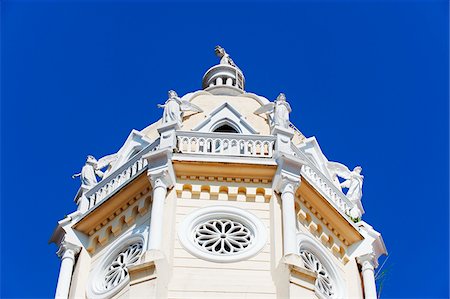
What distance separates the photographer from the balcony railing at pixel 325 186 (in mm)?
24672

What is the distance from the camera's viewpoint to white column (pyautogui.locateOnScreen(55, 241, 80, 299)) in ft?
75.6

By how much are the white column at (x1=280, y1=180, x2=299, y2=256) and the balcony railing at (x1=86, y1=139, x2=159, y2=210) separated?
12.5 feet

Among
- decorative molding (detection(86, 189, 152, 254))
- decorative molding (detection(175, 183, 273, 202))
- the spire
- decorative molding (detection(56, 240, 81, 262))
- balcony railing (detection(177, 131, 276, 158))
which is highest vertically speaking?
the spire

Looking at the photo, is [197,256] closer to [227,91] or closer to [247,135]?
[247,135]

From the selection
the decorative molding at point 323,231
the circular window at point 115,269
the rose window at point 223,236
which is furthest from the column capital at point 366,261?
the circular window at point 115,269

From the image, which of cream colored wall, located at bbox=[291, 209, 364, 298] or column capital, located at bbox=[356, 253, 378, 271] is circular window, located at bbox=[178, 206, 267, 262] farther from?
column capital, located at bbox=[356, 253, 378, 271]

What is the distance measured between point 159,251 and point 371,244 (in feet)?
21.2

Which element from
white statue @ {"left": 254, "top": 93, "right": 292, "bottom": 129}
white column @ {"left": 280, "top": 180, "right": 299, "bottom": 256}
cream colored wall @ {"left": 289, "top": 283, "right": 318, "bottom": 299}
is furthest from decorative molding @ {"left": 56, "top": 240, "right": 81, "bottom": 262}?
cream colored wall @ {"left": 289, "top": 283, "right": 318, "bottom": 299}

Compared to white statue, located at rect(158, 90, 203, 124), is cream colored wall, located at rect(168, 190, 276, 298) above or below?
below

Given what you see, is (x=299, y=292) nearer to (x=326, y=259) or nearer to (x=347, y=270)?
(x=326, y=259)

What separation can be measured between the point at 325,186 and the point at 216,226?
3989 millimetres

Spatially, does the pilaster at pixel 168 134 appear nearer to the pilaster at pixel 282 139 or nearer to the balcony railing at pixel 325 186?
the pilaster at pixel 282 139

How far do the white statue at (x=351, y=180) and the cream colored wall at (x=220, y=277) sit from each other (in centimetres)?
501

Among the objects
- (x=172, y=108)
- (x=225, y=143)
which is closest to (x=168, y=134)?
(x=172, y=108)
